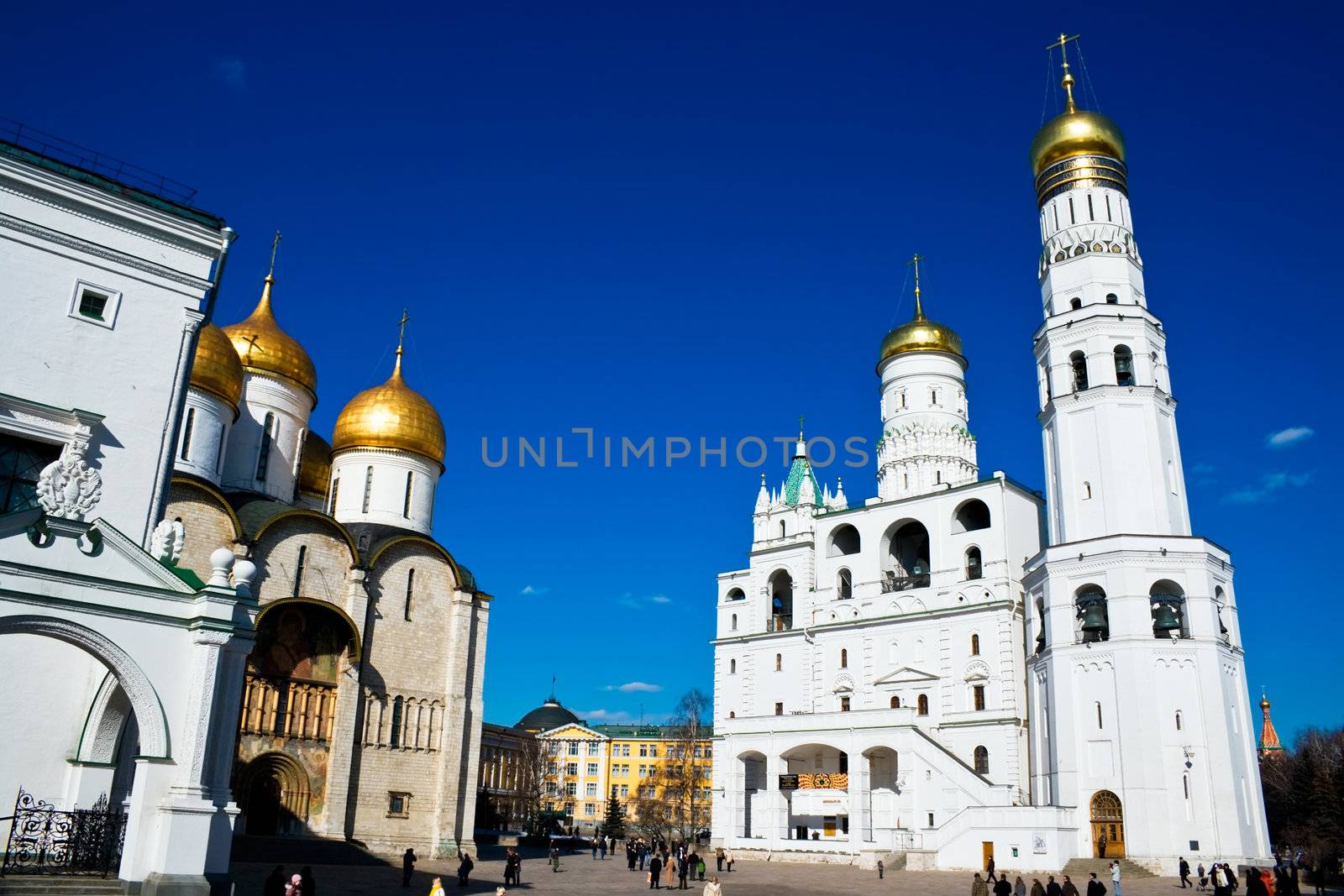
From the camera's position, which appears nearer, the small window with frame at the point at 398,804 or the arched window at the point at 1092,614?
the small window with frame at the point at 398,804

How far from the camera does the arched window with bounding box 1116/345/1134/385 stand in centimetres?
3238

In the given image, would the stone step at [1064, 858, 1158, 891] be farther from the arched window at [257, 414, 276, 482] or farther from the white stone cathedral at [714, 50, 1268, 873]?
the arched window at [257, 414, 276, 482]

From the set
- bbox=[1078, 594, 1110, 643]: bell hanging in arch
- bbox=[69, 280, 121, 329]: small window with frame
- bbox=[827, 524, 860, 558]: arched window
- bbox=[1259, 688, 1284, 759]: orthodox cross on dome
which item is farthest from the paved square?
bbox=[1259, 688, 1284, 759]: orthodox cross on dome

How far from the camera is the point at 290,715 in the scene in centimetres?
2634

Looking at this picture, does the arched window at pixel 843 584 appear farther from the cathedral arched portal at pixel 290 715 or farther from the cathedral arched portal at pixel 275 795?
the cathedral arched portal at pixel 275 795

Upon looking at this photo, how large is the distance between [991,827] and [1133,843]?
11.5ft

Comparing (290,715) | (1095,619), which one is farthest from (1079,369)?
(290,715)

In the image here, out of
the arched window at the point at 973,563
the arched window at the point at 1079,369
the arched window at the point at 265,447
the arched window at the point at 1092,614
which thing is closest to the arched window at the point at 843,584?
the arched window at the point at 973,563

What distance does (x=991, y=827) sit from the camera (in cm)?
2817

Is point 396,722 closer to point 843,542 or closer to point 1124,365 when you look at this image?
point 843,542

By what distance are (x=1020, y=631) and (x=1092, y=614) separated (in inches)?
202

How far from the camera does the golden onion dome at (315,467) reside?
3362 centimetres

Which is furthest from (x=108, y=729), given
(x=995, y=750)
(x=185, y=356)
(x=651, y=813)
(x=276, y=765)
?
(x=651, y=813)

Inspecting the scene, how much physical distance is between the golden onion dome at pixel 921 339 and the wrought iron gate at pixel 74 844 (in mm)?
34307
